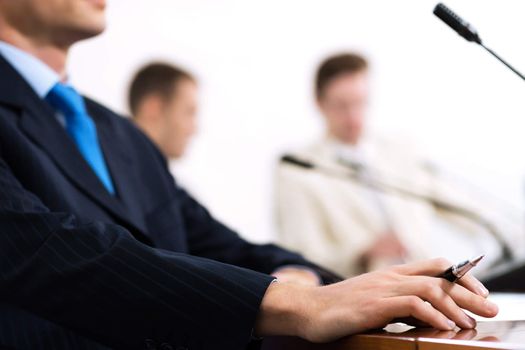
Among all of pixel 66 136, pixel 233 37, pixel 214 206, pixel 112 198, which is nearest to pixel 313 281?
pixel 112 198

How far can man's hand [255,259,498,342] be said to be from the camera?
2.65 ft

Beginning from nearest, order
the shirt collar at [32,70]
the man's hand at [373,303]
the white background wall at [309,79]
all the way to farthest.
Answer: the man's hand at [373,303]
the shirt collar at [32,70]
the white background wall at [309,79]

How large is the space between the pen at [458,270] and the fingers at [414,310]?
0.19ft

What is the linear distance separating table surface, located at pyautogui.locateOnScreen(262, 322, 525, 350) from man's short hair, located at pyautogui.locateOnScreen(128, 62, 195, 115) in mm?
2803

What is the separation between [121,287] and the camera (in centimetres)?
90

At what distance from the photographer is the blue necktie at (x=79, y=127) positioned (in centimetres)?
137

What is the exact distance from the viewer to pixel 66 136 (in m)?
1.28

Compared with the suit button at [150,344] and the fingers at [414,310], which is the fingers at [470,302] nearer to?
the fingers at [414,310]

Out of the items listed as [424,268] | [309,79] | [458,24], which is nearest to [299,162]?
[458,24]

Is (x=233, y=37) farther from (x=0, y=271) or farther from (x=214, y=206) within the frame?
(x=0, y=271)

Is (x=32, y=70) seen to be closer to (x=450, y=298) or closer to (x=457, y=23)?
(x=457, y=23)

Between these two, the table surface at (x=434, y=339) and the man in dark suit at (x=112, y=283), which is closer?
the table surface at (x=434, y=339)

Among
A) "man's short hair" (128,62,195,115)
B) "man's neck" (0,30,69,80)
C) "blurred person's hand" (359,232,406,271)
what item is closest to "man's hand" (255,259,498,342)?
"man's neck" (0,30,69,80)

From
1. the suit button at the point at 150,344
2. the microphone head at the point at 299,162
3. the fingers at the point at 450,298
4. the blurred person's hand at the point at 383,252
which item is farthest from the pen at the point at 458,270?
the blurred person's hand at the point at 383,252
